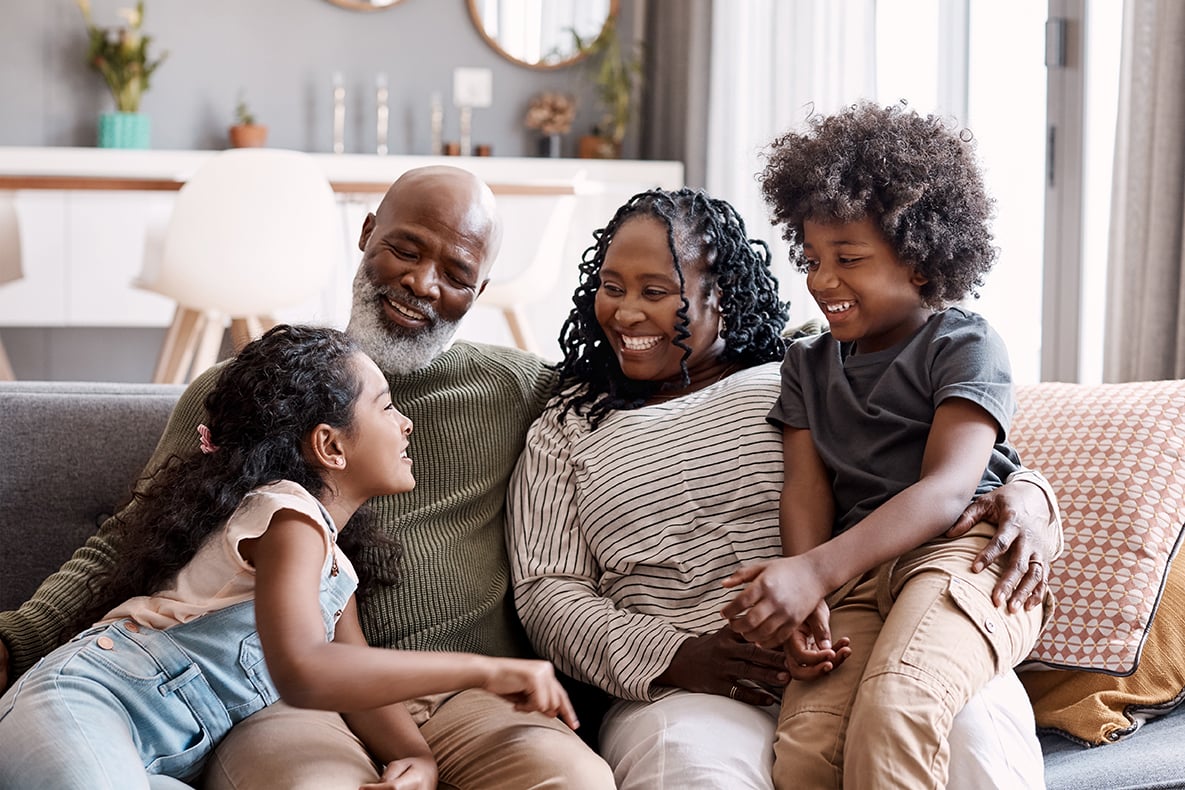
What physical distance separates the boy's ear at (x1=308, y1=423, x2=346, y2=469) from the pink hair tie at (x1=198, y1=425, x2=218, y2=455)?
11 cm

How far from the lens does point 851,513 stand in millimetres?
1509

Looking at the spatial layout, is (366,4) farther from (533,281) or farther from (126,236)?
(533,281)

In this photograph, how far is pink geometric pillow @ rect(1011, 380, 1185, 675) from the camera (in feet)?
5.02

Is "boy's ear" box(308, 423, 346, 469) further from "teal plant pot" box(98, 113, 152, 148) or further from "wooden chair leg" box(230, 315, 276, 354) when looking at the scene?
"teal plant pot" box(98, 113, 152, 148)

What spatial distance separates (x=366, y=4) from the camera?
5281mm

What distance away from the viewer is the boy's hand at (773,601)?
51.4 inches

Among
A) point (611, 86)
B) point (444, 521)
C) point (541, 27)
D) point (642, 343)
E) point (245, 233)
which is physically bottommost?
point (444, 521)

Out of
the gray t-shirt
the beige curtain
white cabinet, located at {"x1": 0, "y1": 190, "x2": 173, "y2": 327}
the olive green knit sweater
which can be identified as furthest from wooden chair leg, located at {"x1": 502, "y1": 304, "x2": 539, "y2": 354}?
the gray t-shirt

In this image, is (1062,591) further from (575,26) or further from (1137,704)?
(575,26)

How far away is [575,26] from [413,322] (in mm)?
4035

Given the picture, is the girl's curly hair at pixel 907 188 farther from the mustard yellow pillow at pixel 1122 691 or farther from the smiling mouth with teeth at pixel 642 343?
the mustard yellow pillow at pixel 1122 691

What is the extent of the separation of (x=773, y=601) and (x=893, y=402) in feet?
1.15

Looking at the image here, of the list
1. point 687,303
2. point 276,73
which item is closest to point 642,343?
point 687,303

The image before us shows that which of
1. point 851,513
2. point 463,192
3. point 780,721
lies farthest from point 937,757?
point 463,192
